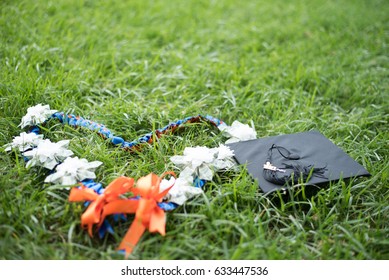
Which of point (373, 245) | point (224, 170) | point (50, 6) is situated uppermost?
point (50, 6)

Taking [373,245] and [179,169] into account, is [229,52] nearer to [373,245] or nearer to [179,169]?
[179,169]

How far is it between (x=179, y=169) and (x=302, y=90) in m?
1.48

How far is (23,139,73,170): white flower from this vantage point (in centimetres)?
192

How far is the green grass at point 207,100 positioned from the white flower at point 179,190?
50 mm

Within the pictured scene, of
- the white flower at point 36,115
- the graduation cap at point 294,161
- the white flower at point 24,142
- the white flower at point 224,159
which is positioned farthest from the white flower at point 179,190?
the white flower at point 36,115

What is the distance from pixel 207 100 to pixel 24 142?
1.32 meters

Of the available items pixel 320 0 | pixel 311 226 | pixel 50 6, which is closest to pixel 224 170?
pixel 311 226

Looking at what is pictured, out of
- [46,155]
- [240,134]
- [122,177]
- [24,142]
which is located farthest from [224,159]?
[24,142]

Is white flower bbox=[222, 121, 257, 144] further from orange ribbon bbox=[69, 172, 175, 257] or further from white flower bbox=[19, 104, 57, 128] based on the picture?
white flower bbox=[19, 104, 57, 128]

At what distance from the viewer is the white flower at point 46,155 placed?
6.31ft

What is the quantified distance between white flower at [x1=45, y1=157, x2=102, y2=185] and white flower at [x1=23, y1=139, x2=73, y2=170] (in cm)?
9

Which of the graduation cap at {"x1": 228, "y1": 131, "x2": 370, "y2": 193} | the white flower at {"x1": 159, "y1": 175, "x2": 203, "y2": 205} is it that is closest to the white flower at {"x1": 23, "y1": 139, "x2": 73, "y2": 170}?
the white flower at {"x1": 159, "y1": 175, "x2": 203, "y2": 205}

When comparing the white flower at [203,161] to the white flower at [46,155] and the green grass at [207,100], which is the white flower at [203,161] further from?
the white flower at [46,155]

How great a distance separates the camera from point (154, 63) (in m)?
3.25
